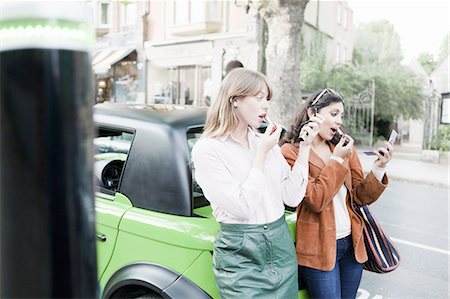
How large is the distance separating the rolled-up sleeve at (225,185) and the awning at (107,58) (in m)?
19.8

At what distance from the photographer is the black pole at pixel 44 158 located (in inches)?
21.4

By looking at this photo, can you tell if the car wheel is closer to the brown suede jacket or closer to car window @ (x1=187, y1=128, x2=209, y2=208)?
car window @ (x1=187, y1=128, x2=209, y2=208)

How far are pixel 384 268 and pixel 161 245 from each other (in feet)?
3.92

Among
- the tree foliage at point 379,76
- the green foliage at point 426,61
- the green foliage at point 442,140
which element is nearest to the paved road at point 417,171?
the green foliage at point 442,140

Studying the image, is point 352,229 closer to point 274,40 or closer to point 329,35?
point 274,40

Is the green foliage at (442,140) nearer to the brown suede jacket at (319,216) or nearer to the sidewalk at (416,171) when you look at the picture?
the sidewalk at (416,171)

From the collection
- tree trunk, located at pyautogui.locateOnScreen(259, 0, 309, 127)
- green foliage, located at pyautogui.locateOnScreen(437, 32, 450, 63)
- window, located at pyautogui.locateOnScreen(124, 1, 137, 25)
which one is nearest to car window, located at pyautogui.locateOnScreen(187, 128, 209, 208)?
tree trunk, located at pyautogui.locateOnScreen(259, 0, 309, 127)

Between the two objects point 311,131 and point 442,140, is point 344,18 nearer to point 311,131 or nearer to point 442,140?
point 442,140

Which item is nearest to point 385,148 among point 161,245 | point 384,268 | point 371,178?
point 371,178

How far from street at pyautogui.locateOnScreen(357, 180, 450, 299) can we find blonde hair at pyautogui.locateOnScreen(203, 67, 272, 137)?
9.29 ft

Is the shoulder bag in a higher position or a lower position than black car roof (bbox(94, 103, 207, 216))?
lower

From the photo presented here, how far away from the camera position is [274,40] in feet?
34.9

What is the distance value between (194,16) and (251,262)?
60.6 ft

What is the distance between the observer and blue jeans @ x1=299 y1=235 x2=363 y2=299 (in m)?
2.16
